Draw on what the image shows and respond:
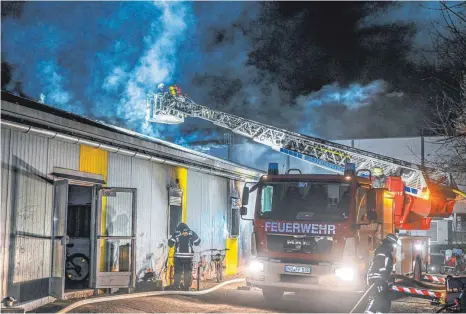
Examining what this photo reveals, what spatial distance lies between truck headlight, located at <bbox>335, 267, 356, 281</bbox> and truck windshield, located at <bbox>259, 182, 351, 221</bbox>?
94cm

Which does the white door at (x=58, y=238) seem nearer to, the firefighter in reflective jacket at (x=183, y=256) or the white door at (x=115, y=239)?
the white door at (x=115, y=239)

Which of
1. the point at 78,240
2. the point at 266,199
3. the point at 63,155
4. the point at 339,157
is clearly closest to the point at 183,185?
the point at 78,240

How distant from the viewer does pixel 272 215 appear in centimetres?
1116

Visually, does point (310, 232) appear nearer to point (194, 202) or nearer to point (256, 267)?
point (256, 267)

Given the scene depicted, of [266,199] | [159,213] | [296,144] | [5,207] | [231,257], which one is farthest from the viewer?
[296,144]

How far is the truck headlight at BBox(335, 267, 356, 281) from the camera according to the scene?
10.4 m

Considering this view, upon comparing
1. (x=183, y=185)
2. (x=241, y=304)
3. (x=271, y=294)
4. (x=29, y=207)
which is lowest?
(x=241, y=304)

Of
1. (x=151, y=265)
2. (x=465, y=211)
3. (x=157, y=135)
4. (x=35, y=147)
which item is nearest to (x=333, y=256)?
(x=151, y=265)

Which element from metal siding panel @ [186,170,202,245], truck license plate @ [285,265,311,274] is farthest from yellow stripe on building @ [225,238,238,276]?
truck license plate @ [285,265,311,274]

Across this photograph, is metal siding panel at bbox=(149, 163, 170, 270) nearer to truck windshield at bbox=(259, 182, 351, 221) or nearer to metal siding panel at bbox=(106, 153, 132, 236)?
metal siding panel at bbox=(106, 153, 132, 236)

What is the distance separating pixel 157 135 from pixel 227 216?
64.8ft

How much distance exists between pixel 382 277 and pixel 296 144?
15.8 meters

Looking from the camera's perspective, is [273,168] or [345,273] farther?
[273,168]

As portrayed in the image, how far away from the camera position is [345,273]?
1040cm
